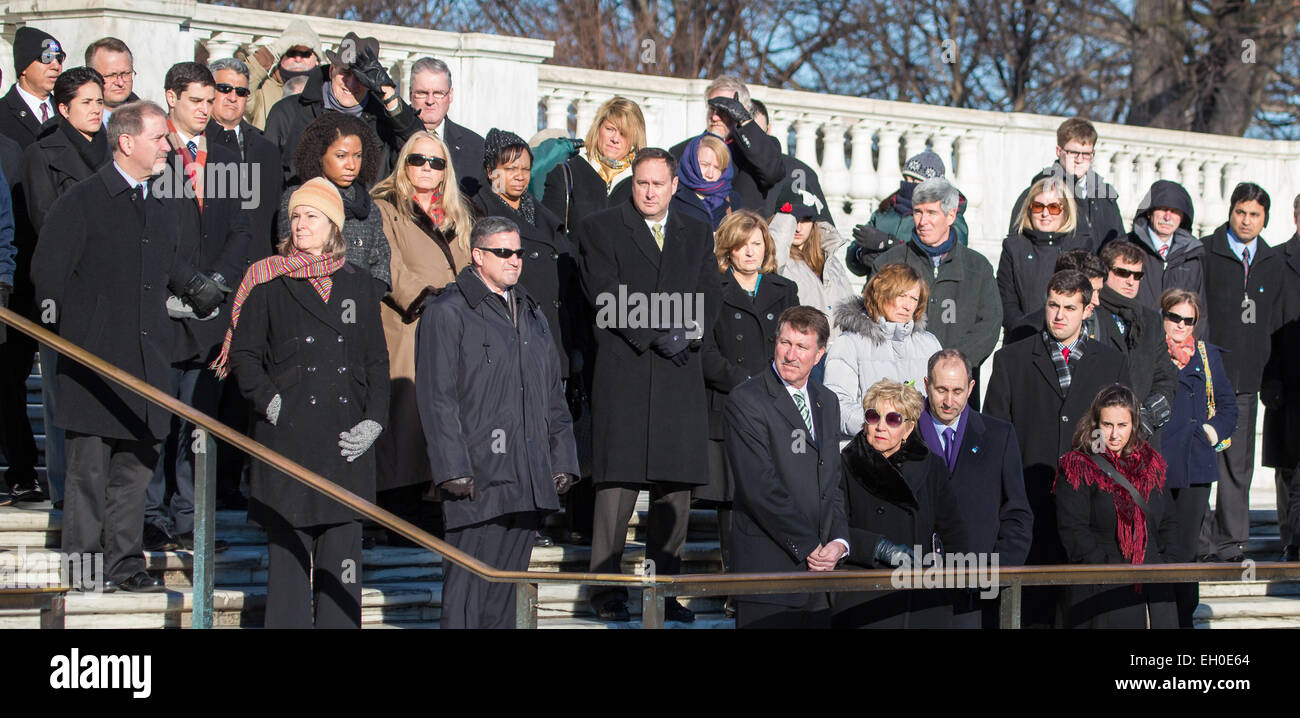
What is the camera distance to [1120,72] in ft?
86.0

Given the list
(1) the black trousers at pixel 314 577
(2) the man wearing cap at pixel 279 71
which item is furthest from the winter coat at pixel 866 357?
(2) the man wearing cap at pixel 279 71

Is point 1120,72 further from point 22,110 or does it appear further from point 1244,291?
point 22,110

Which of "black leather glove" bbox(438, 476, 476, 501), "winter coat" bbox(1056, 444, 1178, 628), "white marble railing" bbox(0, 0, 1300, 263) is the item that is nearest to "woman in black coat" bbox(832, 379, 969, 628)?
"winter coat" bbox(1056, 444, 1178, 628)

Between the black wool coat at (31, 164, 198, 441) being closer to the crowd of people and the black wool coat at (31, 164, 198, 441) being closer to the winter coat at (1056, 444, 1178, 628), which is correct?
the crowd of people

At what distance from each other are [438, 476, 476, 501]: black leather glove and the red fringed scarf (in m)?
2.41

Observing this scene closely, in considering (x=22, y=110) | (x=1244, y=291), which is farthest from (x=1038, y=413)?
(x=22, y=110)

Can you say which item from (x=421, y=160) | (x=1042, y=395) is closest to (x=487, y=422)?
(x=421, y=160)

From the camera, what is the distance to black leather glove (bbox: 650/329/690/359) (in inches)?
321

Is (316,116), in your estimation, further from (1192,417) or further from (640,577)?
(1192,417)

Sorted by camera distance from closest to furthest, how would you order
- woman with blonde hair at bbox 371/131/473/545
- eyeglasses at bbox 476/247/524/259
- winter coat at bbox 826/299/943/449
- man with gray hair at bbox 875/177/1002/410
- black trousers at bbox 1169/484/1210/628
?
eyeglasses at bbox 476/247/524/259 < woman with blonde hair at bbox 371/131/473/545 < winter coat at bbox 826/299/943/449 < black trousers at bbox 1169/484/1210/628 < man with gray hair at bbox 875/177/1002/410
